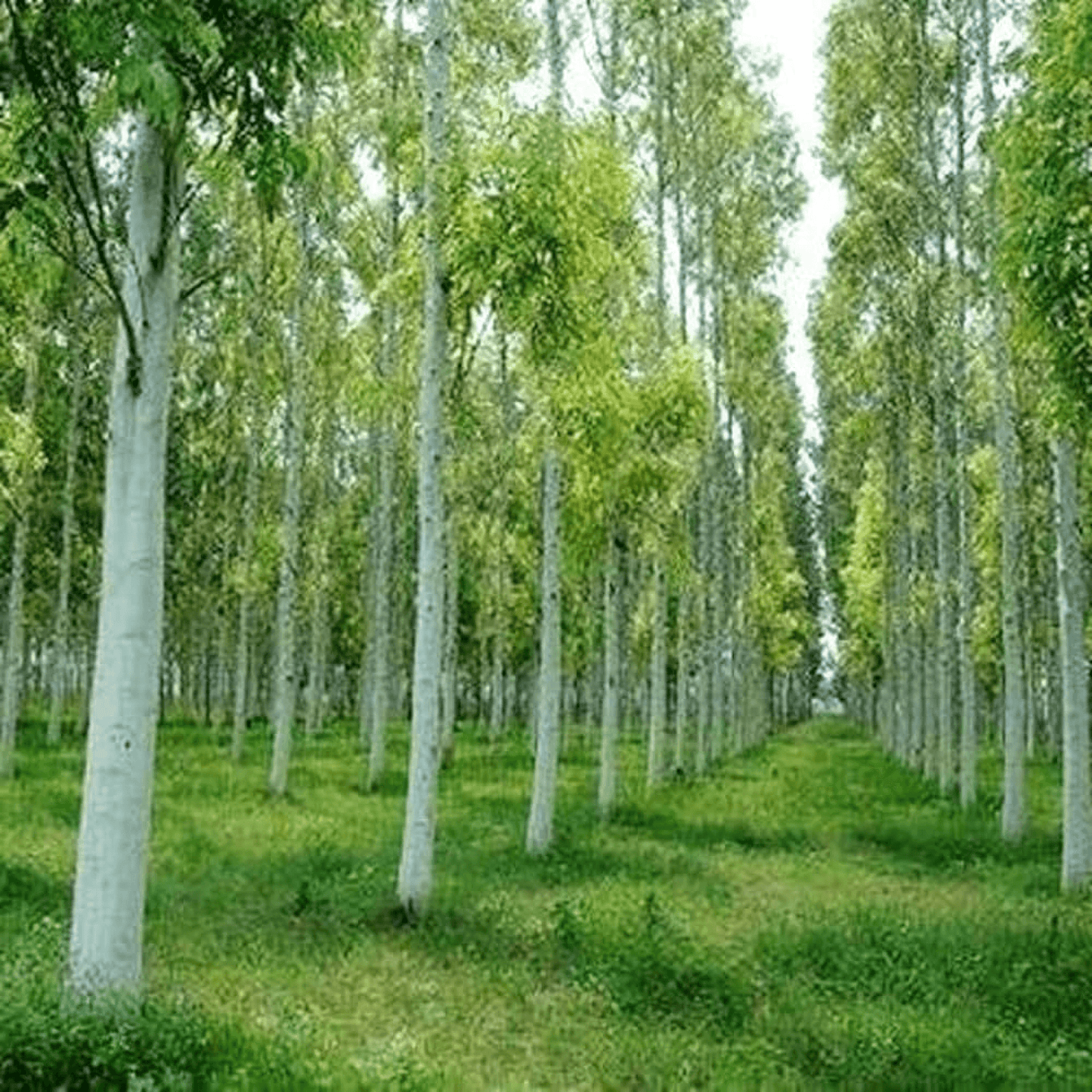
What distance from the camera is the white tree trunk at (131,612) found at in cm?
662

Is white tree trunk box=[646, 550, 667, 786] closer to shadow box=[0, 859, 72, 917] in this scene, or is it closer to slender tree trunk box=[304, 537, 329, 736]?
shadow box=[0, 859, 72, 917]

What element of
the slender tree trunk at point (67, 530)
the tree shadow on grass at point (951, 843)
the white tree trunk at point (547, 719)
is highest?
the slender tree trunk at point (67, 530)

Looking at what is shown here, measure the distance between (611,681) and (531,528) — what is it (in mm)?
21581

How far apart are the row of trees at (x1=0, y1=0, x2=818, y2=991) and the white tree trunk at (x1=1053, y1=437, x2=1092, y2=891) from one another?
17.8 ft

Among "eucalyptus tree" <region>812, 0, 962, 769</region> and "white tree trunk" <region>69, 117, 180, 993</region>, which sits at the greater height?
"eucalyptus tree" <region>812, 0, 962, 769</region>

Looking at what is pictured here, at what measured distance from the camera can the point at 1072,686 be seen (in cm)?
1614

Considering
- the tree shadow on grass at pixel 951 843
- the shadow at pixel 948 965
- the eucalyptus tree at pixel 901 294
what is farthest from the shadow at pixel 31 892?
the eucalyptus tree at pixel 901 294

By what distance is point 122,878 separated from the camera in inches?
261

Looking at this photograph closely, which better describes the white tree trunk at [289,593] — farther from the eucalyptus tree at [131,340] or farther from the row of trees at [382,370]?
the eucalyptus tree at [131,340]

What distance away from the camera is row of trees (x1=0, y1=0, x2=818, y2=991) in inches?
261

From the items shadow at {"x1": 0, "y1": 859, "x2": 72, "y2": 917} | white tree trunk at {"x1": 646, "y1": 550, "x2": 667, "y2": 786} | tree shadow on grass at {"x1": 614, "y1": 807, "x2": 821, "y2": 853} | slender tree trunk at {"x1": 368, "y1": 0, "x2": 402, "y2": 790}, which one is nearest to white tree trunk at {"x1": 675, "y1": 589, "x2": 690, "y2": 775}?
white tree trunk at {"x1": 646, "y1": 550, "x2": 667, "y2": 786}

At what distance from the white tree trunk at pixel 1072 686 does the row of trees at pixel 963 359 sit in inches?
0.9

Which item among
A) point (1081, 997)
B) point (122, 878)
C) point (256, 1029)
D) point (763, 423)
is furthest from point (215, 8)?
point (763, 423)

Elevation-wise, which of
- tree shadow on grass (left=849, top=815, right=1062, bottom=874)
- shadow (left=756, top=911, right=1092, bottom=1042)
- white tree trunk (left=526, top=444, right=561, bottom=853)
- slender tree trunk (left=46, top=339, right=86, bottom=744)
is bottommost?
shadow (left=756, top=911, right=1092, bottom=1042)
